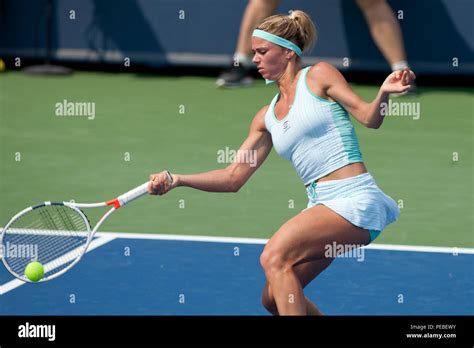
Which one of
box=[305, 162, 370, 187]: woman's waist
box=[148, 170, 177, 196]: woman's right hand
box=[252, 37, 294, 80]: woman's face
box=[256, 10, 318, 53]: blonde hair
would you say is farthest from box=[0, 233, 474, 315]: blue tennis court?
box=[256, 10, 318, 53]: blonde hair

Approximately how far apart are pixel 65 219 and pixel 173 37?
7.08 meters

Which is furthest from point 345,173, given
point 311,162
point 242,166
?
point 242,166

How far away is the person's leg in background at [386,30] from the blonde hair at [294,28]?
6.97 metres

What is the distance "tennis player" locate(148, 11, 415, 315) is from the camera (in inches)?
271

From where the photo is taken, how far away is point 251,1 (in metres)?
14.9

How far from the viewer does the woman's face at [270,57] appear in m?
7.34

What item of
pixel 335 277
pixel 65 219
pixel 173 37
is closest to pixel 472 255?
pixel 335 277

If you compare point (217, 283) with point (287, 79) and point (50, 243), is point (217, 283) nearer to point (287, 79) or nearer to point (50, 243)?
point (50, 243)

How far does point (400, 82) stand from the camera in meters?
6.55

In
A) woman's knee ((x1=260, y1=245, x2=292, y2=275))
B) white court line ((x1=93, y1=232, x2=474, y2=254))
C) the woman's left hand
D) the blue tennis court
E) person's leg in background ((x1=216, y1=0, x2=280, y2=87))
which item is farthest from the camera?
person's leg in background ((x1=216, y1=0, x2=280, y2=87))

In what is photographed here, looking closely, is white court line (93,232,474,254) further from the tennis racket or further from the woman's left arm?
the woman's left arm

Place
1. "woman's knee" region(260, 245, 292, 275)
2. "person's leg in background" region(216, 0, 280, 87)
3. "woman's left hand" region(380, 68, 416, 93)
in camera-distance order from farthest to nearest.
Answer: "person's leg in background" region(216, 0, 280, 87) < "woman's knee" region(260, 245, 292, 275) < "woman's left hand" region(380, 68, 416, 93)

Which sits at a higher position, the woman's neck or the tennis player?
the woman's neck

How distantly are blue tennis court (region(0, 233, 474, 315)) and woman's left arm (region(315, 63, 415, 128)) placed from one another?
1.91 m
